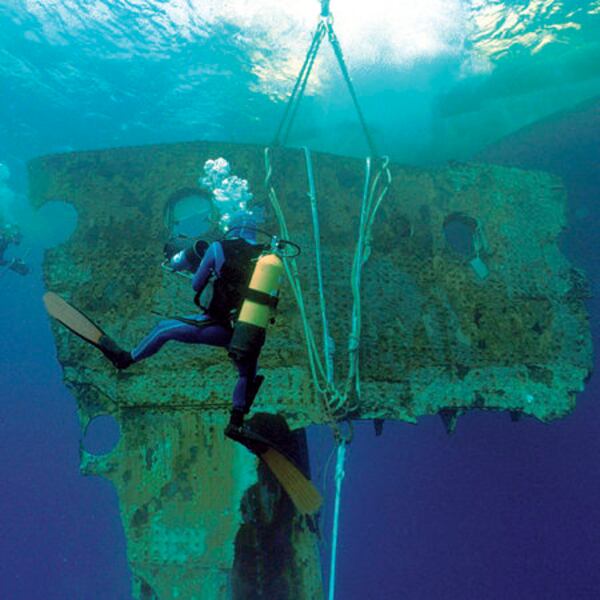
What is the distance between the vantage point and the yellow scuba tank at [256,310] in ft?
7.55

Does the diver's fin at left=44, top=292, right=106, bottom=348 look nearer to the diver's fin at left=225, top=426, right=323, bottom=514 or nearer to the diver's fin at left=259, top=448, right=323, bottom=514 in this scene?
the diver's fin at left=225, top=426, right=323, bottom=514

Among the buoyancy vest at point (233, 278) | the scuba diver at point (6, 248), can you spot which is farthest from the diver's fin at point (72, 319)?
the scuba diver at point (6, 248)

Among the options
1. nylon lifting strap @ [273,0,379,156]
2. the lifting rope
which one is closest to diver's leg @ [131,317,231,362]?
the lifting rope

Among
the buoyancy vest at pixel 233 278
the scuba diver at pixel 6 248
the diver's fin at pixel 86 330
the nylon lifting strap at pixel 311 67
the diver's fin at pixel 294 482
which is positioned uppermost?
the nylon lifting strap at pixel 311 67

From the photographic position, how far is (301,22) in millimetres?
9039

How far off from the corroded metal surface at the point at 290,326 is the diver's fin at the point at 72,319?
Result: 2.42 feet

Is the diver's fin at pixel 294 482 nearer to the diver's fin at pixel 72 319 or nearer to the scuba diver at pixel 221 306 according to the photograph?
the scuba diver at pixel 221 306

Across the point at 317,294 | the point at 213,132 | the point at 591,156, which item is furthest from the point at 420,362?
the point at 213,132

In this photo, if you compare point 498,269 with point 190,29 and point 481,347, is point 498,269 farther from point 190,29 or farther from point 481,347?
point 190,29

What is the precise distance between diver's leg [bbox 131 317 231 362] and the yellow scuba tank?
0.46m

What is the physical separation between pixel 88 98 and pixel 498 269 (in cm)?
1403

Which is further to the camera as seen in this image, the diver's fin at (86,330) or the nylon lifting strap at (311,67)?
the nylon lifting strap at (311,67)

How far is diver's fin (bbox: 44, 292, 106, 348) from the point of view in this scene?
280 cm

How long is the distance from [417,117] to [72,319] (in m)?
9.60
